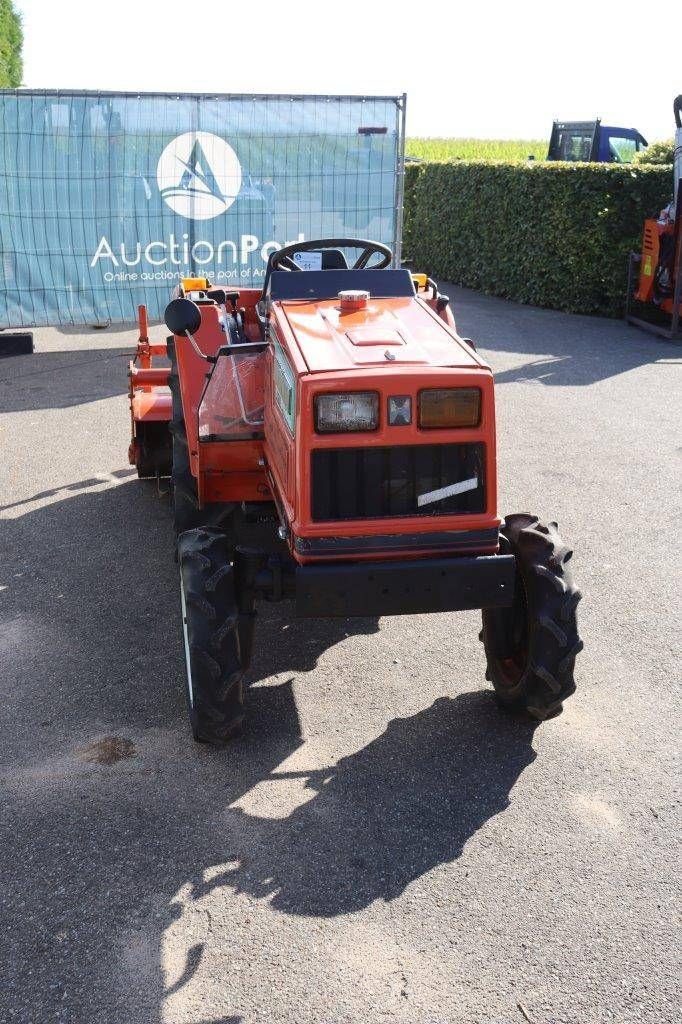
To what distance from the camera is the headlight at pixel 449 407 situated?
4.07 m

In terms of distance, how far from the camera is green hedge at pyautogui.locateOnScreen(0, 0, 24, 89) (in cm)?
1835

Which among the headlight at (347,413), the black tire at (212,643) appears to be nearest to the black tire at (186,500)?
the black tire at (212,643)

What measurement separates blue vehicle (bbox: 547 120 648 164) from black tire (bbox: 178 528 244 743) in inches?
705

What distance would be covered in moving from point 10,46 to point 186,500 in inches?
650

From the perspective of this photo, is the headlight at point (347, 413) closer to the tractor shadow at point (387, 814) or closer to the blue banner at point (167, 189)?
the tractor shadow at point (387, 814)

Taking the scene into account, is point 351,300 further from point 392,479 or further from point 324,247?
point 324,247

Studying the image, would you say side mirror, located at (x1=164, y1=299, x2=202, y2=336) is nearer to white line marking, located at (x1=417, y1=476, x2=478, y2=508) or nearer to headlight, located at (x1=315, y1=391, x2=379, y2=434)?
headlight, located at (x1=315, y1=391, x2=379, y2=434)

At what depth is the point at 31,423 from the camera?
31.7ft

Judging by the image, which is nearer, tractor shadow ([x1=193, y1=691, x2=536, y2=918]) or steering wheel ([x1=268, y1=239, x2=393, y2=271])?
tractor shadow ([x1=193, y1=691, x2=536, y2=918])

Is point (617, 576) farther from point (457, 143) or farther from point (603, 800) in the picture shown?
point (457, 143)

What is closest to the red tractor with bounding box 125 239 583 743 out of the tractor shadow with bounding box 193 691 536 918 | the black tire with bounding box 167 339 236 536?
the tractor shadow with bounding box 193 691 536 918

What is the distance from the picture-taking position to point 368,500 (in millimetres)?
4168

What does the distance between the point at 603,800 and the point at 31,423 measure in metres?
6.83

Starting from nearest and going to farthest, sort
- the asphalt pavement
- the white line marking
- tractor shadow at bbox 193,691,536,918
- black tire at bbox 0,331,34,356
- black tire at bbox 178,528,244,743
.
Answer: the asphalt pavement
tractor shadow at bbox 193,691,536,918
the white line marking
black tire at bbox 178,528,244,743
black tire at bbox 0,331,34,356
